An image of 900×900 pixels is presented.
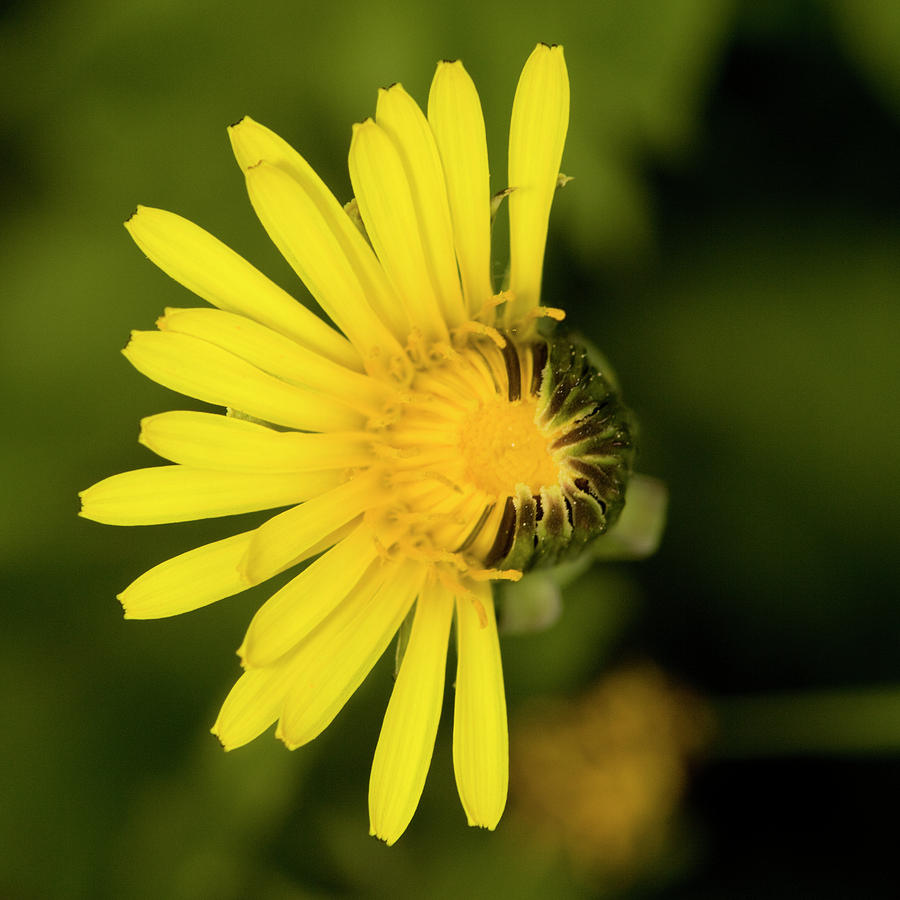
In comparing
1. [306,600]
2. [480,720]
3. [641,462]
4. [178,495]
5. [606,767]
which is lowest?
[606,767]

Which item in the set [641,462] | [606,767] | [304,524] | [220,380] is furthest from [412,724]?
[641,462]

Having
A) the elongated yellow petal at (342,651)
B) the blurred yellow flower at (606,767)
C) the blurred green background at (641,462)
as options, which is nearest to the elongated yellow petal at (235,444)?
the elongated yellow petal at (342,651)

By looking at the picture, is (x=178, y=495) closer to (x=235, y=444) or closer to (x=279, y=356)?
(x=235, y=444)

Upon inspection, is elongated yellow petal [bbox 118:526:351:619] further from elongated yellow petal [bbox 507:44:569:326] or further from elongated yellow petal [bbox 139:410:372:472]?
elongated yellow petal [bbox 507:44:569:326]

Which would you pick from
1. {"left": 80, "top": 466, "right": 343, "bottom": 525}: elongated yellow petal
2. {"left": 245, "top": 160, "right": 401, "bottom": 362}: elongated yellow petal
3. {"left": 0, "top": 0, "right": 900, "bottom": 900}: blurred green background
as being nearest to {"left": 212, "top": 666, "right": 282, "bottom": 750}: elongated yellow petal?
{"left": 80, "top": 466, "right": 343, "bottom": 525}: elongated yellow petal

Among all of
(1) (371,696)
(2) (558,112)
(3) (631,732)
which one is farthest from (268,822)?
(2) (558,112)

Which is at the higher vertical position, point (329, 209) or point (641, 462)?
point (329, 209)

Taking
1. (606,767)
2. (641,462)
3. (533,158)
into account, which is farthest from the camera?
(641,462)
